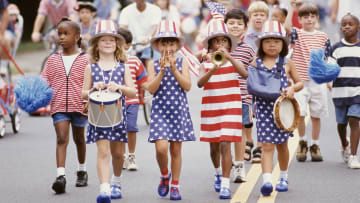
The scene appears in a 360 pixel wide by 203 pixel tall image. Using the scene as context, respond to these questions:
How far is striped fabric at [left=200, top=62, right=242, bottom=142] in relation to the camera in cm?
793

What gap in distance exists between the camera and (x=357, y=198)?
7703mm

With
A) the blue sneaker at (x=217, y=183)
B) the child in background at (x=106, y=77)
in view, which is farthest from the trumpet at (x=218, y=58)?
the blue sneaker at (x=217, y=183)

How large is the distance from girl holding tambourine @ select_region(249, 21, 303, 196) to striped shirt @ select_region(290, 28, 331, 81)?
2072mm

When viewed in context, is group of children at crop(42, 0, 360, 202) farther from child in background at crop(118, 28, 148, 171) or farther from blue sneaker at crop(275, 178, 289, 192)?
child in background at crop(118, 28, 148, 171)

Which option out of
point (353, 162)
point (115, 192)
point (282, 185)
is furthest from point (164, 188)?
point (353, 162)

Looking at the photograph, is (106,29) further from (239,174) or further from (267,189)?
(239,174)

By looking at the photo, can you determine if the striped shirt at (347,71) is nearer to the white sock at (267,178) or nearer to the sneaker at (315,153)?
the sneaker at (315,153)

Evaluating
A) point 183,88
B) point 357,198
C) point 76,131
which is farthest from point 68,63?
point 357,198

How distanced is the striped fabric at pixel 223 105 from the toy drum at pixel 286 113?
1.51ft

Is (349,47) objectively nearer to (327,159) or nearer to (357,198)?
(327,159)

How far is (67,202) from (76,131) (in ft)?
3.34

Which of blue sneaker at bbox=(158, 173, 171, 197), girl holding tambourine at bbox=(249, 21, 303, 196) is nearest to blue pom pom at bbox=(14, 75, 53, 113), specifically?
blue sneaker at bbox=(158, 173, 171, 197)

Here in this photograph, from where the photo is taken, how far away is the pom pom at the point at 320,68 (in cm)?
879

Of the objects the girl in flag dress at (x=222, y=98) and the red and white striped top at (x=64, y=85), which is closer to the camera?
the girl in flag dress at (x=222, y=98)
